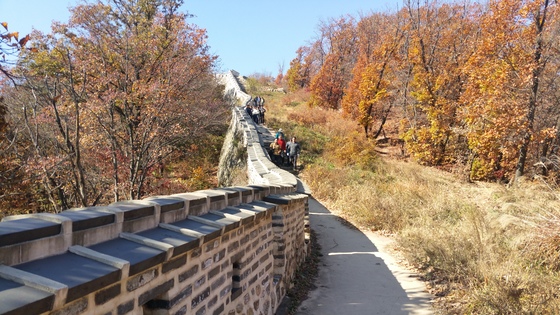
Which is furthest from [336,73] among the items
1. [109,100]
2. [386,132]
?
[109,100]

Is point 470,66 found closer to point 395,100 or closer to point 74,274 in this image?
point 395,100

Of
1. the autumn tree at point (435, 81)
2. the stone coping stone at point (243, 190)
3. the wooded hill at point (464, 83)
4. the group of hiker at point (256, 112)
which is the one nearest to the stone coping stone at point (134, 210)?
the stone coping stone at point (243, 190)

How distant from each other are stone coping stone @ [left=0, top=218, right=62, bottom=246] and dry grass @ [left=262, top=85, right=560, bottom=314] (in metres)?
5.88

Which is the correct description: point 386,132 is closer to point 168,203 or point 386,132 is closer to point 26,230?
point 168,203

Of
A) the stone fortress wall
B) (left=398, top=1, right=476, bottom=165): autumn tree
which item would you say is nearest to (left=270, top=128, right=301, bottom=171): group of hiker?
(left=398, top=1, right=476, bottom=165): autumn tree

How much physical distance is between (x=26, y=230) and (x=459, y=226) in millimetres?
10192

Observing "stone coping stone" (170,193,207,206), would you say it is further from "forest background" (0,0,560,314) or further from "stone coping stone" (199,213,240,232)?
"forest background" (0,0,560,314)

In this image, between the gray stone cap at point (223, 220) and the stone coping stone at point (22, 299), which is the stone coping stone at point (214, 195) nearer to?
the gray stone cap at point (223, 220)

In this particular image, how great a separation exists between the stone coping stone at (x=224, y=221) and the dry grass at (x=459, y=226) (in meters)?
4.27

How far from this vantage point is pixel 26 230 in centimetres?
187

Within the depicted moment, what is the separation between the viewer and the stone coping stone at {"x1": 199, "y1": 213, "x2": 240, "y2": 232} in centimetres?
355

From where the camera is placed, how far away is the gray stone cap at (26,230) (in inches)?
70.6

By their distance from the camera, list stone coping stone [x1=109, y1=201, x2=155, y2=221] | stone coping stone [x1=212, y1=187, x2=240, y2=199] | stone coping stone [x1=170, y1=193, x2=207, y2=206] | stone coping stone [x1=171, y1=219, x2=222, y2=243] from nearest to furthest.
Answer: stone coping stone [x1=109, y1=201, x2=155, y2=221], stone coping stone [x1=171, y1=219, x2=222, y2=243], stone coping stone [x1=170, y1=193, x2=207, y2=206], stone coping stone [x1=212, y1=187, x2=240, y2=199]

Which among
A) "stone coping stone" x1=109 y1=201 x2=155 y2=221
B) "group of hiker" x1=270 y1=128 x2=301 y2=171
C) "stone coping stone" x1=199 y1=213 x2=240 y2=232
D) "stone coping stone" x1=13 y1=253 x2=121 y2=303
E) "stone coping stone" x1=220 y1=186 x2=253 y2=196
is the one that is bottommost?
"stone coping stone" x1=199 y1=213 x2=240 y2=232
